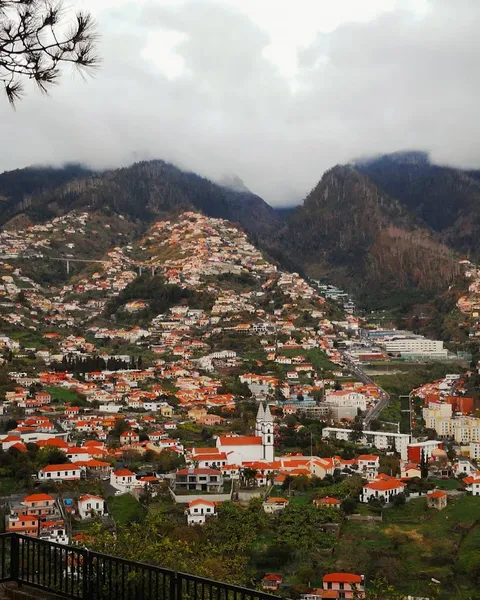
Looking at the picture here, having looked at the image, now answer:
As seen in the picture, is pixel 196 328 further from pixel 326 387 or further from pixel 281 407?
pixel 281 407

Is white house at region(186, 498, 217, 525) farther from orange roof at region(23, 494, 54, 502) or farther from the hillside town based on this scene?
orange roof at region(23, 494, 54, 502)

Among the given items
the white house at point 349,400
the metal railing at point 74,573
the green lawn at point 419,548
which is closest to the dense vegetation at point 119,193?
the white house at point 349,400

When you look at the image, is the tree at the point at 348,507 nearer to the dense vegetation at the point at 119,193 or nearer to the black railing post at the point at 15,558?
the black railing post at the point at 15,558

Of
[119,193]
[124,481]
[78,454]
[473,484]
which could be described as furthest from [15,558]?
[119,193]

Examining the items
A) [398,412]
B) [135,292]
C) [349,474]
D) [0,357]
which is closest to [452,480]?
[349,474]

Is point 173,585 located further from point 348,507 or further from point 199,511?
point 348,507

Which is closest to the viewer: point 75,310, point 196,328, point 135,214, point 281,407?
point 281,407
